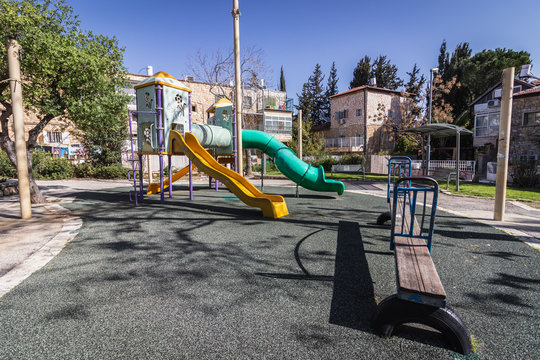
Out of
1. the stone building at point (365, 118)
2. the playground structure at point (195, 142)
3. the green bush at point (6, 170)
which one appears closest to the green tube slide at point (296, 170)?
the playground structure at point (195, 142)

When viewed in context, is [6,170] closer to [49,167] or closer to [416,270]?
[49,167]

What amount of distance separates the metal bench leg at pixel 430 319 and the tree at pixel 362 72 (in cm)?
5054

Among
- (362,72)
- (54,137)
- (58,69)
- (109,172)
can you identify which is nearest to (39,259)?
(58,69)

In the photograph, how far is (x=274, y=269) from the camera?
3.59 meters

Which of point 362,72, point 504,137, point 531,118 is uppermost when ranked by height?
point 362,72

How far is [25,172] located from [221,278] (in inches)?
236

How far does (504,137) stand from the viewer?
5.91 metres

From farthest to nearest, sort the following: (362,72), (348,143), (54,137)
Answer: (362,72) → (348,143) → (54,137)

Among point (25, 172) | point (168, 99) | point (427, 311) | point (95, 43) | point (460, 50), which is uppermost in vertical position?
point (460, 50)

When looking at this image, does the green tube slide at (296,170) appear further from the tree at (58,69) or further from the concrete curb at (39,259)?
the concrete curb at (39,259)

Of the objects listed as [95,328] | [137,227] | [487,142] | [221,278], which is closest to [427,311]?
[221,278]

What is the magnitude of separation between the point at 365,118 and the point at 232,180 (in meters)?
29.6

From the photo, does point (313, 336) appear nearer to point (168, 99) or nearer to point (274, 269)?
point (274, 269)

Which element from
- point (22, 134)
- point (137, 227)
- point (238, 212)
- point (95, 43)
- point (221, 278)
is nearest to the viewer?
point (221, 278)
